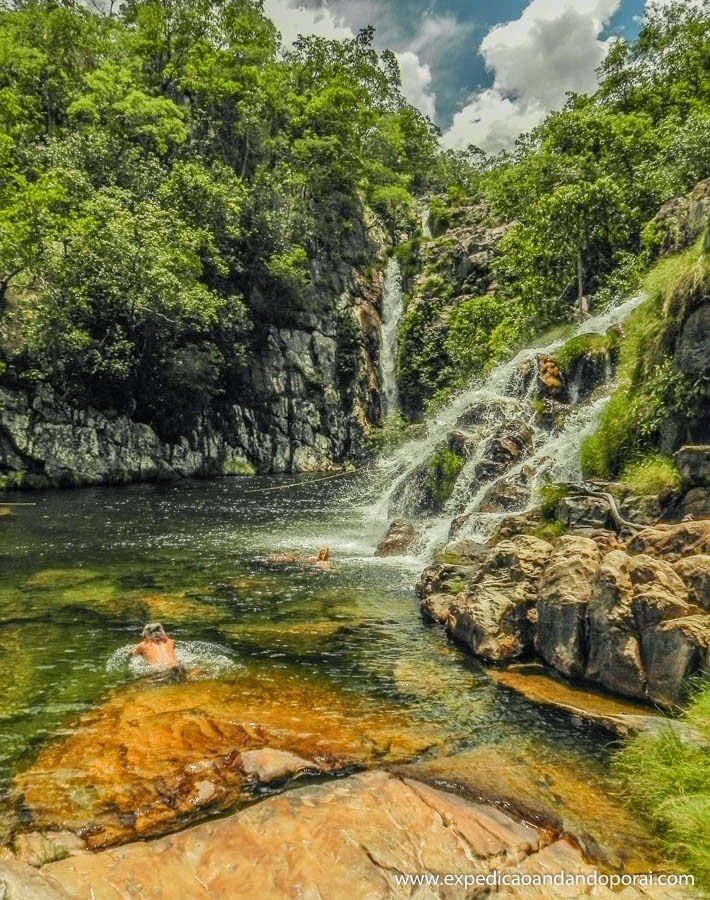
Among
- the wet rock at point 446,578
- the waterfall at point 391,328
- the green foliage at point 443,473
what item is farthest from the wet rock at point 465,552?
the waterfall at point 391,328

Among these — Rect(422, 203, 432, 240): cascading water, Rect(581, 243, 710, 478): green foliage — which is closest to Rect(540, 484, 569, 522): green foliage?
Rect(581, 243, 710, 478): green foliage

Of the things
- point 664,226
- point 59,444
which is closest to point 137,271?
point 59,444

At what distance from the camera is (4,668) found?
7812mm

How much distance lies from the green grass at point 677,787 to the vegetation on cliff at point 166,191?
29227mm

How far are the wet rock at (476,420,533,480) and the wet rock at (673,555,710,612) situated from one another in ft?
31.5

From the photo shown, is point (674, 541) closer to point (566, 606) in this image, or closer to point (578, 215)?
point (566, 606)

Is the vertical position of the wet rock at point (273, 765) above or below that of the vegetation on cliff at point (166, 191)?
below

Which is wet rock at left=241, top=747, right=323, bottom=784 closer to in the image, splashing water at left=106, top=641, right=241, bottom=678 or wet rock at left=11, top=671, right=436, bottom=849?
wet rock at left=11, top=671, right=436, bottom=849

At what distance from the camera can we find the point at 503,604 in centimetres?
884

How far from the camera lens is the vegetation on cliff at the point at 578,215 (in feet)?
82.5

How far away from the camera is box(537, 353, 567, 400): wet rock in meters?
19.6

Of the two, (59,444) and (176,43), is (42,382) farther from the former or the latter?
(176,43)

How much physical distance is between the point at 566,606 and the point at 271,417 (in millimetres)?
34877

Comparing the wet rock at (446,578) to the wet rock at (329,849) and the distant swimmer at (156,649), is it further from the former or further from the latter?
the wet rock at (329,849)
